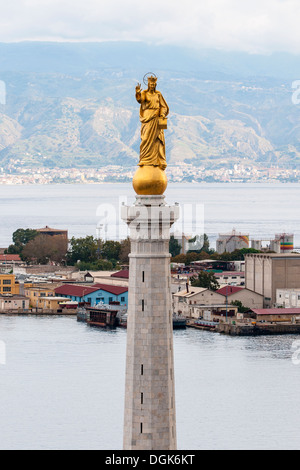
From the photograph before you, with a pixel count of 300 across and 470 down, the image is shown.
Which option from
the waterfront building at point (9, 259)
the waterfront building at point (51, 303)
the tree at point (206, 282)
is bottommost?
the waterfront building at point (51, 303)

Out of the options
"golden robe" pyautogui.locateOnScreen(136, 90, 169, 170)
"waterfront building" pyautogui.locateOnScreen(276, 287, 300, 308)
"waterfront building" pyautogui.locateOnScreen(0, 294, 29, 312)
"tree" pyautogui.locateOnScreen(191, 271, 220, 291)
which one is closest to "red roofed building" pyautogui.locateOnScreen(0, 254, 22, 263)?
"waterfront building" pyautogui.locateOnScreen(0, 294, 29, 312)

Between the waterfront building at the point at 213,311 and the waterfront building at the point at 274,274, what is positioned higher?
the waterfront building at the point at 274,274

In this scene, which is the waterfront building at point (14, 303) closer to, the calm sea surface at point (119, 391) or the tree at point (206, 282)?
the tree at point (206, 282)

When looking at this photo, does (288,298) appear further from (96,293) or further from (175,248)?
(175,248)

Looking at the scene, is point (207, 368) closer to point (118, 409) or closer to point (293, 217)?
point (118, 409)

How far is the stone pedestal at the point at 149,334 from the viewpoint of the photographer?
912cm

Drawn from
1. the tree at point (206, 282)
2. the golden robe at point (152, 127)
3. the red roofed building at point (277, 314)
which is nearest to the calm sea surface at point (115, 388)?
the red roofed building at point (277, 314)

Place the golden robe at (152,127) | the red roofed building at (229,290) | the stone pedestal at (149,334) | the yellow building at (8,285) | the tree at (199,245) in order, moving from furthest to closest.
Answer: the tree at (199,245) → the yellow building at (8,285) → the red roofed building at (229,290) → the golden robe at (152,127) → the stone pedestal at (149,334)

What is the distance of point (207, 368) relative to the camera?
29.6 metres

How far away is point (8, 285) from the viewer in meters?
47.8

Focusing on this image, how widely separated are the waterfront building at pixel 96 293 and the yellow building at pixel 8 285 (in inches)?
62.8

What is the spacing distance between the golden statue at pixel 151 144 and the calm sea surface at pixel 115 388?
10.1 m

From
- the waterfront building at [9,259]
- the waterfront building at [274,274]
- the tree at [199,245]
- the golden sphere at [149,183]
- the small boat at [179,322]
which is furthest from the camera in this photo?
the tree at [199,245]

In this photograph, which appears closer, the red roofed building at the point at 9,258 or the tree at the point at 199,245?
the red roofed building at the point at 9,258
